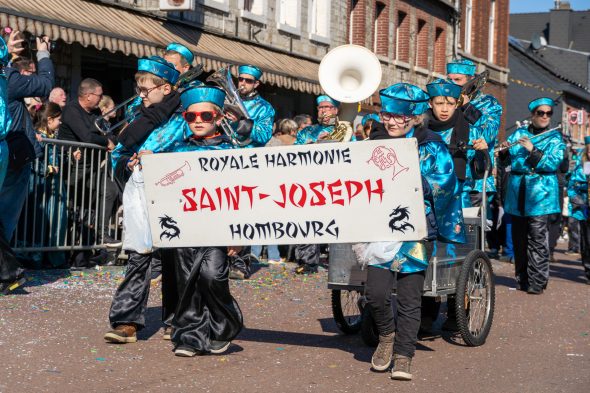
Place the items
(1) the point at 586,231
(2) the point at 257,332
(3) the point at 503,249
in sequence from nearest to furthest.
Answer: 1. (2) the point at 257,332
2. (1) the point at 586,231
3. (3) the point at 503,249

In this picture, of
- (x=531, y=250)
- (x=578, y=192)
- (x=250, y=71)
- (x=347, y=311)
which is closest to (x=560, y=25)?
(x=578, y=192)

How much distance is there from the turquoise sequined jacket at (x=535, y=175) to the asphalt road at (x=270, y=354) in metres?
1.81

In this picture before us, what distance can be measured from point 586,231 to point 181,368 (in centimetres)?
904

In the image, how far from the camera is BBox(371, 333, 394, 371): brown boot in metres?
6.90

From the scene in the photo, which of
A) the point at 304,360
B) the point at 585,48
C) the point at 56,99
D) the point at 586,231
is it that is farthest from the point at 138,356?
the point at 585,48

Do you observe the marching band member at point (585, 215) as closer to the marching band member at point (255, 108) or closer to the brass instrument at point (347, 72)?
the brass instrument at point (347, 72)

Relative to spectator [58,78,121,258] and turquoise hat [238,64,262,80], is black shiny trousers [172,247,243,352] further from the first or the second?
spectator [58,78,121,258]

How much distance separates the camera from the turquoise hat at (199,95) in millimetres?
7195

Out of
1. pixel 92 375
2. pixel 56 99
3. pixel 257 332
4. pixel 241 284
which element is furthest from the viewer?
pixel 56 99

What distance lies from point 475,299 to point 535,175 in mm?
4468

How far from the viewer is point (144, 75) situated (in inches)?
305

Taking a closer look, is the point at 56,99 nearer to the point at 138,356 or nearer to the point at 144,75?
the point at 144,75

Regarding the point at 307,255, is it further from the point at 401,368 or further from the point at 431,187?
the point at 401,368

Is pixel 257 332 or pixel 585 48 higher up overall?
pixel 585 48
